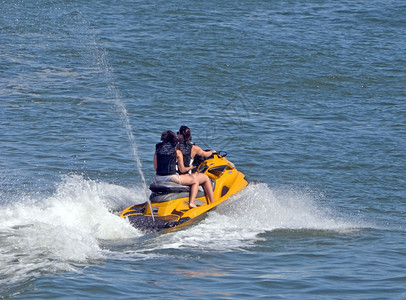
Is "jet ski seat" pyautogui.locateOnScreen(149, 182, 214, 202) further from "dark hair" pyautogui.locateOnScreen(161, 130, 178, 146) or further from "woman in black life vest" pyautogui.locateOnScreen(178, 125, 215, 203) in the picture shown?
"dark hair" pyautogui.locateOnScreen(161, 130, 178, 146)

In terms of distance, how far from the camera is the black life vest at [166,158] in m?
11.8

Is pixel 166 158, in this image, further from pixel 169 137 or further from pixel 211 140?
pixel 211 140

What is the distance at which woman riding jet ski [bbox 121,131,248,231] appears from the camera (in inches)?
448

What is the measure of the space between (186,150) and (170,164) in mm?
448

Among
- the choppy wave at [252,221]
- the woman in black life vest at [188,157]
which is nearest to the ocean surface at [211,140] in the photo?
the choppy wave at [252,221]

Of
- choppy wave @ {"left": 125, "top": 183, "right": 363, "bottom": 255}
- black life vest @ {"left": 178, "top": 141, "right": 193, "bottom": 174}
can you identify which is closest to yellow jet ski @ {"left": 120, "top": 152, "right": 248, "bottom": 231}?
choppy wave @ {"left": 125, "top": 183, "right": 363, "bottom": 255}

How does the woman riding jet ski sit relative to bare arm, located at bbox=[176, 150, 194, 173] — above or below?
below

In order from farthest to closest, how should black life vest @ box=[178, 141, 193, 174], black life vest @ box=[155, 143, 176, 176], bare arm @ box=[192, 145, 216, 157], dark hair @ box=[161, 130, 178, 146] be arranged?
1. bare arm @ box=[192, 145, 216, 157]
2. black life vest @ box=[178, 141, 193, 174]
3. black life vest @ box=[155, 143, 176, 176]
4. dark hair @ box=[161, 130, 178, 146]

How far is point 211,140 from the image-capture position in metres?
19.0

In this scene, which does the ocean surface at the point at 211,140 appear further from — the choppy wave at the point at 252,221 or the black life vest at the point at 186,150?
the black life vest at the point at 186,150

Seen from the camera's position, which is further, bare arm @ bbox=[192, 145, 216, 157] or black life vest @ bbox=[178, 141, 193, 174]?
bare arm @ bbox=[192, 145, 216, 157]

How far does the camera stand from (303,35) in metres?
28.7

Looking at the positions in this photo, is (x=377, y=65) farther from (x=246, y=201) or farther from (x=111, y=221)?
(x=111, y=221)

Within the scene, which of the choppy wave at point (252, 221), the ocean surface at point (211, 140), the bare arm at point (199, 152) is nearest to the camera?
the ocean surface at point (211, 140)
